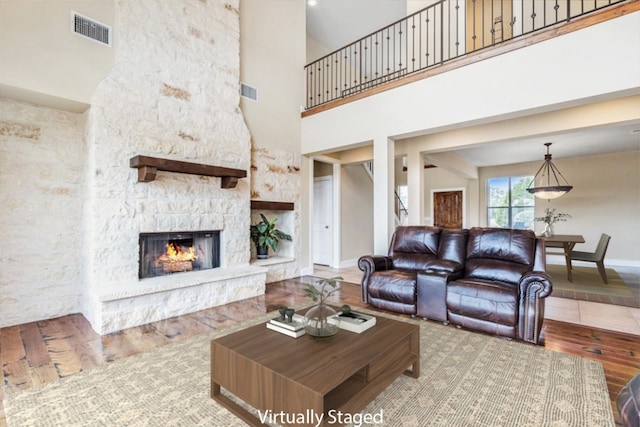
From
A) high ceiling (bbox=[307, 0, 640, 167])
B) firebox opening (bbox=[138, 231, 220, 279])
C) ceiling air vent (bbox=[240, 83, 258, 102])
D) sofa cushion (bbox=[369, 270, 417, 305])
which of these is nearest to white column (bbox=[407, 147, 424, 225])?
high ceiling (bbox=[307, 0, 640, 167])

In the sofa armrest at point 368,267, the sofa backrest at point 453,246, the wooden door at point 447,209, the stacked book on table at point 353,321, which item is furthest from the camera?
the wooden door at point 447,209

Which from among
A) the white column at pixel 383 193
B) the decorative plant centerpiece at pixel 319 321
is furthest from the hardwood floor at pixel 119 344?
the white column at pixel 383 193

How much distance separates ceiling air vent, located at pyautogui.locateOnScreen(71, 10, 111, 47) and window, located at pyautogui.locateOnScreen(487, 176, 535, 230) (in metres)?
9.45

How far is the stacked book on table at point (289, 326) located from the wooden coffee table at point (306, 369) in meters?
0.04

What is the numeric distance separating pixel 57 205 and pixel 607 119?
6.60 metres

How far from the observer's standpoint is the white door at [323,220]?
266 inches

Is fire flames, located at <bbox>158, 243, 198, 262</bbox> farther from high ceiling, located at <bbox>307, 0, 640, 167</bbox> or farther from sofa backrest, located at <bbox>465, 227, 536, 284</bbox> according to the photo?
high ceiling, located at <bbox>307, 0, 640, 167</bbox>

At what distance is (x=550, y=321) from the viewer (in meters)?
3.29

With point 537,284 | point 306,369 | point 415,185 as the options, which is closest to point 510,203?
point 415,185

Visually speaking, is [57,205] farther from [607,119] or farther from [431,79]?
[607,119]

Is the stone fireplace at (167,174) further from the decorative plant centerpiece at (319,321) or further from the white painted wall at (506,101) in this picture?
the decorative plant centerpiece at (319,321)

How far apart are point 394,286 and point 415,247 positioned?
735 millimetres

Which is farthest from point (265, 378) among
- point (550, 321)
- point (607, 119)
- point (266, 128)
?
point (607, 119)

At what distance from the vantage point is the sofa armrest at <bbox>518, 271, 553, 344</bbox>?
104 inches
